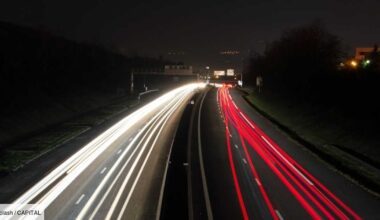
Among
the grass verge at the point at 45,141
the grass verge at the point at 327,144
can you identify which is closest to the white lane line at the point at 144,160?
the grass verge at the point at 45,141

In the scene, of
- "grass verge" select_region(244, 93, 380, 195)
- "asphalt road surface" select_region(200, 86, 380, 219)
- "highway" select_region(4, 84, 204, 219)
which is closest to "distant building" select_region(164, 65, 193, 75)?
"grass verge" select_region(244, 93, 380, 195)

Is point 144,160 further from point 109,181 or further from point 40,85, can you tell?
point 40,85

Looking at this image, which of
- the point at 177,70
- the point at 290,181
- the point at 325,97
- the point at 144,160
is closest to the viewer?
the point at 290,181

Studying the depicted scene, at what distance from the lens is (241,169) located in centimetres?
3166

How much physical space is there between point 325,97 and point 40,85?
143 feet

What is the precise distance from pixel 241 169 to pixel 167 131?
18753 mm

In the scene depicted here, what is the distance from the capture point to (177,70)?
15775cm

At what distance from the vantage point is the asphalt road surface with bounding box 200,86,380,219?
22531 mm

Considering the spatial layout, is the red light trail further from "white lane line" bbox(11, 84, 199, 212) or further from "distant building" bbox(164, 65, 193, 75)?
"distant building" bbox(164, 65, 193, 75)

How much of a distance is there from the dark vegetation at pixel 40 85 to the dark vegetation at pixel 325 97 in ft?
95.6

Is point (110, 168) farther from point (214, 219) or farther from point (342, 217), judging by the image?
point (342, 217)

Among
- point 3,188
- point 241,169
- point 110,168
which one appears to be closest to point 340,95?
point 241,169

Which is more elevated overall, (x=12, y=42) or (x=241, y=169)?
(x=12, y=42)

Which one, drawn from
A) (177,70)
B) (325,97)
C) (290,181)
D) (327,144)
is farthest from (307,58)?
(177,70)
